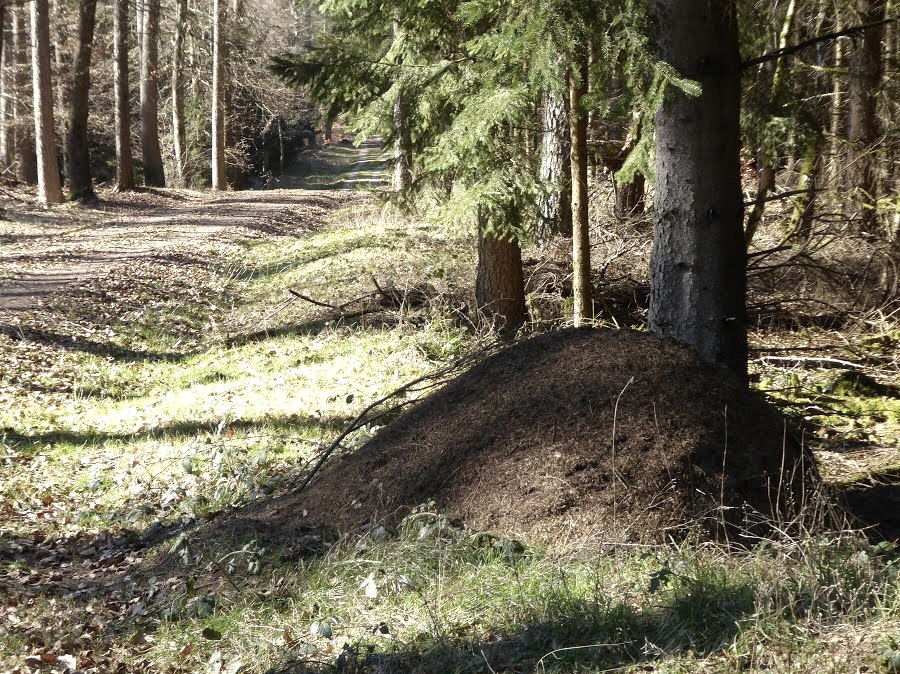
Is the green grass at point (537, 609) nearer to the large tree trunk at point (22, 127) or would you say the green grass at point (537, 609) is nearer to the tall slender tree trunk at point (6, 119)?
the large tree trunk at point (22, 127)

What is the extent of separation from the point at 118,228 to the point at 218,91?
1160 cm

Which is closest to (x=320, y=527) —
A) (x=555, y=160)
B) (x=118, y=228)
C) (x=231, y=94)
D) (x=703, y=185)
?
(x=703, y=185)

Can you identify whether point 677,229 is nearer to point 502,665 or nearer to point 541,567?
point 541,567

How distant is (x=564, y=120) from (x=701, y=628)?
7567 mm

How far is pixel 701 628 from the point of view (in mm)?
→ 3117

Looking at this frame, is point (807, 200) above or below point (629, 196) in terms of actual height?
below

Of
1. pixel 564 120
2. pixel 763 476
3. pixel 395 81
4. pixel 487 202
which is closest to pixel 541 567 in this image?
pixel 763 476

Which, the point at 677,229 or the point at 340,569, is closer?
the point at 340,569

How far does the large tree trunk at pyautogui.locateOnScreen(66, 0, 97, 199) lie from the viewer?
22.9m

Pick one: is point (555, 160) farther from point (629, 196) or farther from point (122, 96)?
point (122, 96)

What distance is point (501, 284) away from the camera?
9.21m

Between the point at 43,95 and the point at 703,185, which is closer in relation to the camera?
the point at 703,185

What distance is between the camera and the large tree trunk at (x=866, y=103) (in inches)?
364

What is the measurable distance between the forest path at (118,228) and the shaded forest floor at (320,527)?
26 cm
